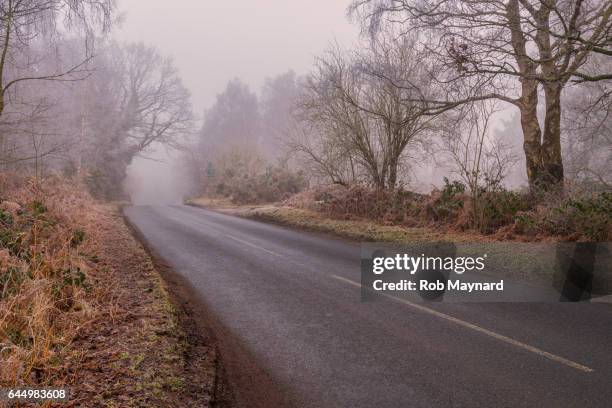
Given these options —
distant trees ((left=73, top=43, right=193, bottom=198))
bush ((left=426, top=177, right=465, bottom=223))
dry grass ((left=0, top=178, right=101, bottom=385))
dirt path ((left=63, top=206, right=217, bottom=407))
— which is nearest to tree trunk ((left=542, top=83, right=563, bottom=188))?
bush ((left=426, top=177, right=465, bottom=223))

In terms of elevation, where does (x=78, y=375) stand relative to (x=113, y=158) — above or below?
below

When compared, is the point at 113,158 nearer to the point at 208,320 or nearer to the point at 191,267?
the point at 191,267

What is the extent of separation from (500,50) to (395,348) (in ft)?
21.5

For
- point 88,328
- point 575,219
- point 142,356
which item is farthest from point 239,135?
point 142,356

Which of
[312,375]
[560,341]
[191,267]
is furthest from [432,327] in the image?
[191,267]

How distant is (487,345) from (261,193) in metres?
24.2

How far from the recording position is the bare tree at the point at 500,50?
8.36 metres

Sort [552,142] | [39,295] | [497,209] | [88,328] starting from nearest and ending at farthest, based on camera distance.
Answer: [88,328] < [39,295] < [497,209] < [552,142]

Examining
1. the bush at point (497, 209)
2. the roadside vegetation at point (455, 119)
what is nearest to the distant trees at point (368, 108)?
the roadside vegetation at point (455, 119)

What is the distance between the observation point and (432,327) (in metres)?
5.10

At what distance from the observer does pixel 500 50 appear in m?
8.16

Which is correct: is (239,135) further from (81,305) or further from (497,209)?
(81,305)

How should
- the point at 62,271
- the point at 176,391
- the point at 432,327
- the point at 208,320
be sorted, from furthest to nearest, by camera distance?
the point at 62,271, the point at 208,320, the point at 432,327, the point at 176,391

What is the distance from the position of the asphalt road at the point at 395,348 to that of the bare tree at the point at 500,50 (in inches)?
193
